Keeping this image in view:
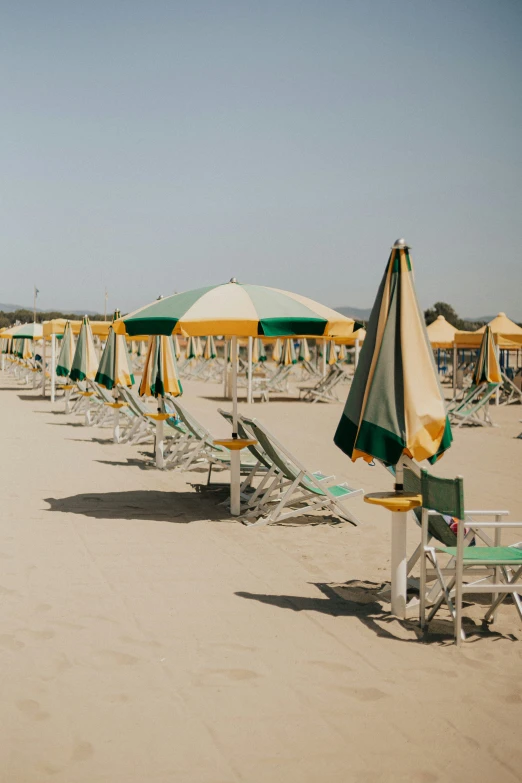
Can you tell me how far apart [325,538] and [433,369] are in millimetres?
2227

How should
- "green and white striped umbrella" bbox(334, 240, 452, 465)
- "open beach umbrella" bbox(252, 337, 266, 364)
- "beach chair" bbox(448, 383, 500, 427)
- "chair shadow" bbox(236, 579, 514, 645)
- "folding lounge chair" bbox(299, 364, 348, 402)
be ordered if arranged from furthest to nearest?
1. "open beach umbrella" bbox(252, 337, 266, 364)
2. "folding lounge chair" bbox(299, 364, 348, 402)
3. "beach chair" bbox(448, 383, 500, 427)
4. "green and white striped umbrella" bbox(334, 240, 452, 465)
5. "chair shadow" bbox(236, 579, 514, 645)

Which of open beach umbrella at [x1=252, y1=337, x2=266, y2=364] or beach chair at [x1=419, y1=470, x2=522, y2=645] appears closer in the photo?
beach chair at [x1=419, y1=470, x2=522, y2=645]

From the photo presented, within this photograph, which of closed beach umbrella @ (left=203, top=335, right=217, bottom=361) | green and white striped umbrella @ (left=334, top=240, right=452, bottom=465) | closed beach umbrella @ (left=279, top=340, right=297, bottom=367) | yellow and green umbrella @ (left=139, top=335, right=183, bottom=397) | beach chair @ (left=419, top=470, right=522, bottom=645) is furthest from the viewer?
closed beach umbrella @ (left=203, top=335, right=217, bottom=361)

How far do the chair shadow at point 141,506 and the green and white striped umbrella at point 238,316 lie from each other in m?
1.55

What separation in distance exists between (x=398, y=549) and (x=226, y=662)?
1.26 m

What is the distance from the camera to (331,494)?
6684 millimetres

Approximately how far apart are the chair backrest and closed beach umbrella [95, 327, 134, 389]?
883cm

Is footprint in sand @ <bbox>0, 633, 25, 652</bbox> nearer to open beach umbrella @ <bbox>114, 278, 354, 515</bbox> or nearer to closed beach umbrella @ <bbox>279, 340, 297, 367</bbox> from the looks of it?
open beach umbrella @ <bbox>114, 278, 354, 515</bbox>

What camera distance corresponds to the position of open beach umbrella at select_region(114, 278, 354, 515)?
640cm

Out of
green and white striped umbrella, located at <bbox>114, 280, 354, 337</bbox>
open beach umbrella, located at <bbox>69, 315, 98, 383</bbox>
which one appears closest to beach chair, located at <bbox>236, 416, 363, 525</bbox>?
green and white striped umbrella, located at <bbox>114, 280, 354, 337</bbox>

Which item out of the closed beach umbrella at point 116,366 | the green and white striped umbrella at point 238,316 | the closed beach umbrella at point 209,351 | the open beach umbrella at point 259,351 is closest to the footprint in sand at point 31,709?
the green and white striped umbrella at point 238,316

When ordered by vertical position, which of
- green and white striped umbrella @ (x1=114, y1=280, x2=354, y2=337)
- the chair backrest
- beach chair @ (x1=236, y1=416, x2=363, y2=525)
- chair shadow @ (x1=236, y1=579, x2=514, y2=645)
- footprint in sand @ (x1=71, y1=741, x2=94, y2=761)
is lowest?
footprint in sand @ (x1=71, y1=741, x2=94, y2=761)

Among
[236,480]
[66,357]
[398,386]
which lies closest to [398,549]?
[398,386]

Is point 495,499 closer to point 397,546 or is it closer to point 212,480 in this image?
point 212,480
